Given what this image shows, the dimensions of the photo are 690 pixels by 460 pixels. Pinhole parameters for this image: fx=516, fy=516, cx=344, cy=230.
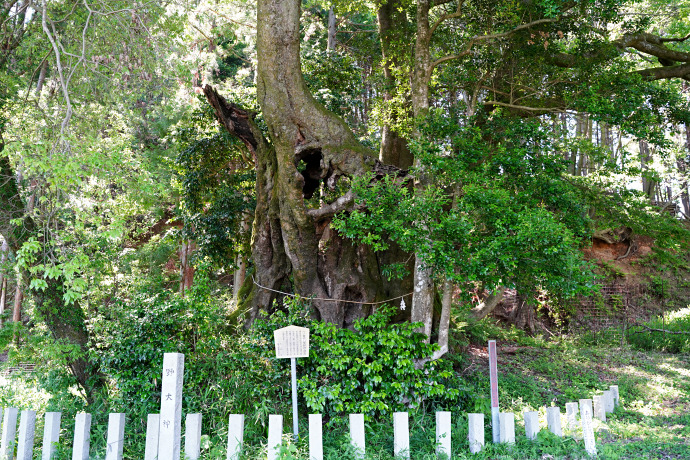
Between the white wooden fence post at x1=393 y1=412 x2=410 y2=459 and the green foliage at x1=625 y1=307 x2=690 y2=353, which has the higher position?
the green foliage at x1=625 y1=307 x2=690 y2=353

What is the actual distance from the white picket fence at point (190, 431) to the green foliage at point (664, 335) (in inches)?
297

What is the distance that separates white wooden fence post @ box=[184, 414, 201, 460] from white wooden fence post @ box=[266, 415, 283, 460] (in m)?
0.66

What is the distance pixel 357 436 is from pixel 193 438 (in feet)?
4.58

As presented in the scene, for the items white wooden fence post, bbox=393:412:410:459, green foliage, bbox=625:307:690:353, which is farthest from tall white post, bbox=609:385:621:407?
green foliage, bbox=625:307:690:353

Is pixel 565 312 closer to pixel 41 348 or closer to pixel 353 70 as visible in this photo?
pixel 353 70

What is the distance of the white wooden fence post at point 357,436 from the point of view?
14.5ft

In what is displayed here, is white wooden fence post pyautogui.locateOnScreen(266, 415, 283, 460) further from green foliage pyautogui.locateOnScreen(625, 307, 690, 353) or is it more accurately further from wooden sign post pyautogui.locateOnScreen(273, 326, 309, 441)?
green foliage pyautogui.locateOnScreen(625, 307, 690, 353)

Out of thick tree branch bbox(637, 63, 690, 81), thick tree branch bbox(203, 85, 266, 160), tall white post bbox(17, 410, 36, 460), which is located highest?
thick tree branch bbox(637, 63, 690, 81)

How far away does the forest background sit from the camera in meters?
5.63

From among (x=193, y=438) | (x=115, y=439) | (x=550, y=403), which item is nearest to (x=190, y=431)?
(x=193, y=438)

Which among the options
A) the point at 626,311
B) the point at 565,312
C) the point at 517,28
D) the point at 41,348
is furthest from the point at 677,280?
the point at 41,348

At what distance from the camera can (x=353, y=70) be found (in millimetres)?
10094

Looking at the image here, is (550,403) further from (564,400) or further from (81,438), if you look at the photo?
(81,438)

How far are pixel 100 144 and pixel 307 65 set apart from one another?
16.6ft
